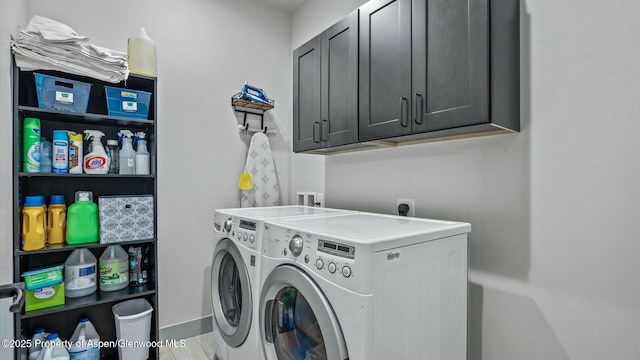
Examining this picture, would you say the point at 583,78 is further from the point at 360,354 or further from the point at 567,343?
the point at 360,354

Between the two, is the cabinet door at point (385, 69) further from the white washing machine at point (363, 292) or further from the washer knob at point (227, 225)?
the washer knob at point (227, 225)

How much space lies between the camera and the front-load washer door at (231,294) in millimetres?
1572

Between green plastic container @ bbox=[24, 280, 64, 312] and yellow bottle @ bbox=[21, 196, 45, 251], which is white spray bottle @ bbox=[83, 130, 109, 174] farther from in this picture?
green plastic container @ bbox=[24, 280, 64, 312]

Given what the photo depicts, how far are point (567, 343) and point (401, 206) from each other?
0.91 meters

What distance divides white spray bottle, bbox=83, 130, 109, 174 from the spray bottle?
80mm

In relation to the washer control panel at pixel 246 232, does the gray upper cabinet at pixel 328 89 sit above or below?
above

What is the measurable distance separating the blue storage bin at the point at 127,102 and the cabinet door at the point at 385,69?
1.33m

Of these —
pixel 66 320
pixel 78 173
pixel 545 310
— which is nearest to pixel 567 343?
pixel 545 310

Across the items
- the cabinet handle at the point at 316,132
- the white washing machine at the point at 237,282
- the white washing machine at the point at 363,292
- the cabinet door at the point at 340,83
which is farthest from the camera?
the cabinet handle at the point at 316,132

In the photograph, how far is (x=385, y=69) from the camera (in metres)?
1.55

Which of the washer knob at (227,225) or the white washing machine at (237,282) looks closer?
the white washing machine at (237,282)

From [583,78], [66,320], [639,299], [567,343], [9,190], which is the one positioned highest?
[583,78]

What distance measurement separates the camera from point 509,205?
1.36 metres

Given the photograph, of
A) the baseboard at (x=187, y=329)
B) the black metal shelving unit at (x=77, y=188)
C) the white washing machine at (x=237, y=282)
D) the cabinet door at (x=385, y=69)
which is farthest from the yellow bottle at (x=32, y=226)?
the cabinet door at (x=385, y=69)
